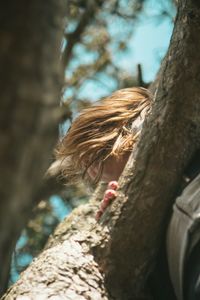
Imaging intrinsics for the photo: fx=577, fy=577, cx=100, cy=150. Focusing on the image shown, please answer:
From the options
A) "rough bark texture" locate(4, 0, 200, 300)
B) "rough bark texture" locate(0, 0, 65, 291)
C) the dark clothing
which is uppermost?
"rough bark texture" locate(0, 0, 65, 291)

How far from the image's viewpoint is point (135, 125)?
5.08ft

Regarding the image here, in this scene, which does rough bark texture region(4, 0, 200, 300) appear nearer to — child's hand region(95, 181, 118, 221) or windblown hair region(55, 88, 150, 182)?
child's hand region(95, 181, 118, 221)

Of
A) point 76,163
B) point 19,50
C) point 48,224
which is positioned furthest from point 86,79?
point 19,50

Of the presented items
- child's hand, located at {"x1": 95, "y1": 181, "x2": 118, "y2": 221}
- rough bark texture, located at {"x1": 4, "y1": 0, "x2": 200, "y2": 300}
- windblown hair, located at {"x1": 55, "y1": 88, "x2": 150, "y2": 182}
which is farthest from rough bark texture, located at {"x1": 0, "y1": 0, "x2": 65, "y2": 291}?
windblown hair, located at {"x1": 55, "y1": 88, "x2": 150, "y2": 182}

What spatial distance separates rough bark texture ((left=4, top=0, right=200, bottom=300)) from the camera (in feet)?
3.97

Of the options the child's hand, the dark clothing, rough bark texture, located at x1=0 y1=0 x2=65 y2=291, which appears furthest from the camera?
the child's hand

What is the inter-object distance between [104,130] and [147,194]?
1.22ft

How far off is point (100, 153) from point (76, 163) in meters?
0.12

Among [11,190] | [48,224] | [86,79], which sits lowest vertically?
[48,224]

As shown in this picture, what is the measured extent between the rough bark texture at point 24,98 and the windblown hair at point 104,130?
1.10m

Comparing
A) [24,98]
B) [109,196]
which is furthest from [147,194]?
[24,98]

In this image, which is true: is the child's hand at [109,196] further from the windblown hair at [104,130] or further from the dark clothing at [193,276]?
the dark clothing at [193,276]

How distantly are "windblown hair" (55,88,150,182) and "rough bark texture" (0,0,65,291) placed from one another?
43.2 inches

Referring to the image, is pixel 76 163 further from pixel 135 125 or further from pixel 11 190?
pixel 11 190
